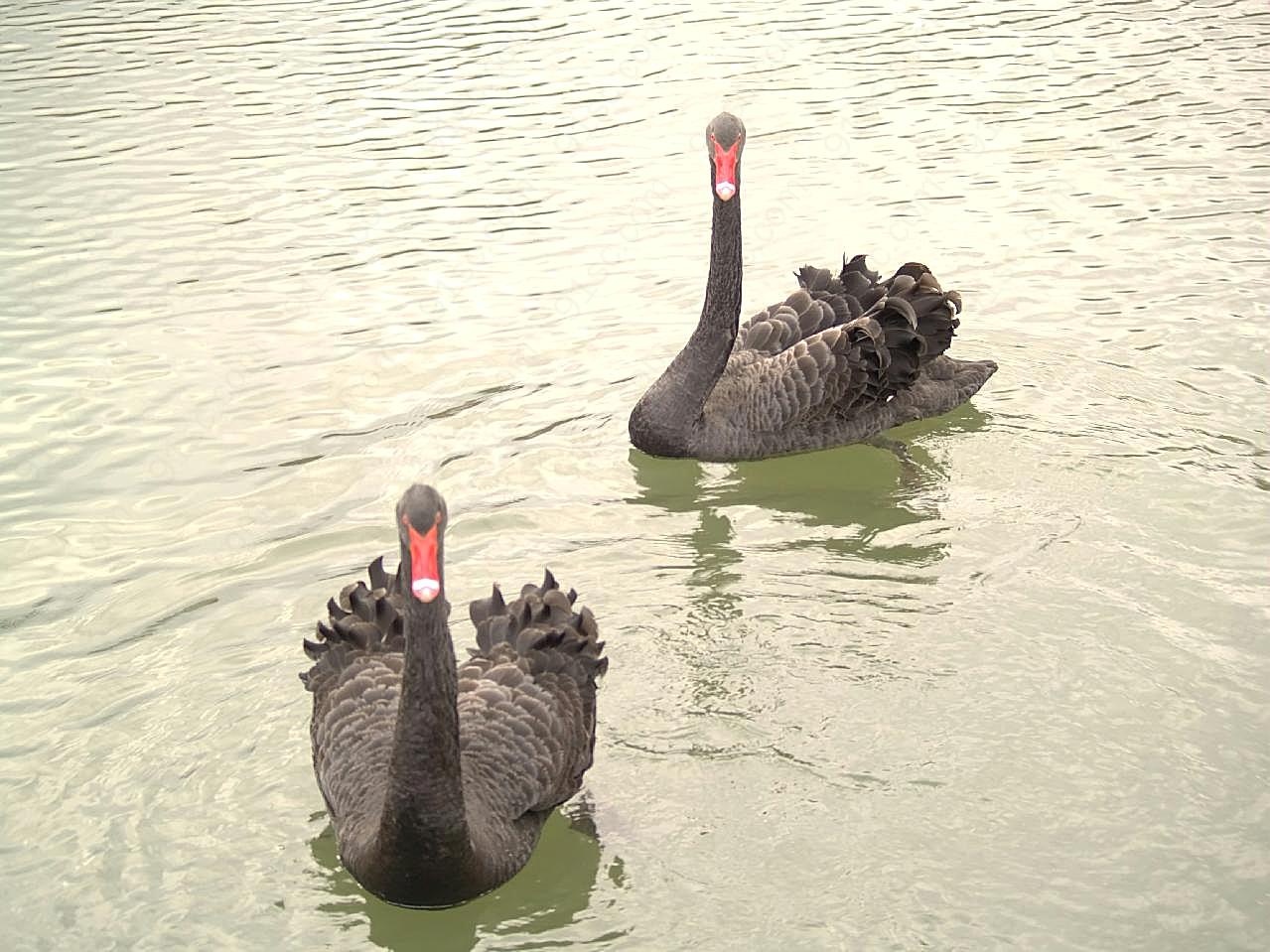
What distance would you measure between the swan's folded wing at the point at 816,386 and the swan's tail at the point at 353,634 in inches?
115

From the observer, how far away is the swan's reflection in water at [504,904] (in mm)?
5012

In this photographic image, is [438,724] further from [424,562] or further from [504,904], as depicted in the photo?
[504,904]

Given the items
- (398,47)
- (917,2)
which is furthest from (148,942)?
(917,2)

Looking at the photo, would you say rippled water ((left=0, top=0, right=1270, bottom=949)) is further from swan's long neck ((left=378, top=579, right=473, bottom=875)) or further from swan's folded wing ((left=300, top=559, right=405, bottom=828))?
swan's long neck ((left=378, top=579, right=473, bottom=875))

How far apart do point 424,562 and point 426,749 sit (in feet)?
1.99

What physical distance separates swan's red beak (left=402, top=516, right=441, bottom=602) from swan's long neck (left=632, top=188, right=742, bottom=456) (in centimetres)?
367

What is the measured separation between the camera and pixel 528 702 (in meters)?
5.24

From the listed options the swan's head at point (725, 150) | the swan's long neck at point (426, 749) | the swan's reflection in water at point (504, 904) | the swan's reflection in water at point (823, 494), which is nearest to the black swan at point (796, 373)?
the swan's head at point (725, 150)

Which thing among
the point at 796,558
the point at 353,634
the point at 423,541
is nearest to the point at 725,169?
the point at 796,558

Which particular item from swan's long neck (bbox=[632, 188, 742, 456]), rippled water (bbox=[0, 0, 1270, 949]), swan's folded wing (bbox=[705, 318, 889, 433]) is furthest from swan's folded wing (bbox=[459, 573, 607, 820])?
swan's folded wing (bbox=[705, 318, 889, 433])

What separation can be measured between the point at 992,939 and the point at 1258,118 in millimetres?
9164

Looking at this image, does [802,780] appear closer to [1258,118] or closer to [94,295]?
[94,295]

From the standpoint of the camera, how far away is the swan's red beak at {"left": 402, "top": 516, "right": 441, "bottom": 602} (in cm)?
437

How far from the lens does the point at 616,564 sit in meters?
7.18
